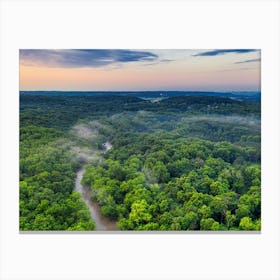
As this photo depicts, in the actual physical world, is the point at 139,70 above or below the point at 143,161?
above

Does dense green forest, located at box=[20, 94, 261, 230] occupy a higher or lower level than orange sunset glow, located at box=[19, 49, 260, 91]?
lower

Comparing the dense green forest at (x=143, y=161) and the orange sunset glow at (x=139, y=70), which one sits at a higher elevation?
the orange sunset glow at (x=139, y=70)
